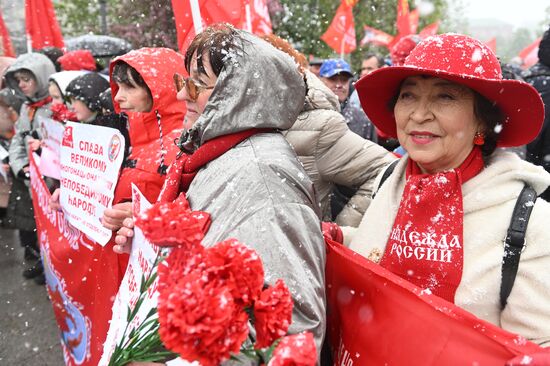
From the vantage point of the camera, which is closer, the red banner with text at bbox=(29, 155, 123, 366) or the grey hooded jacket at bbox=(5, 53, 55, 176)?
the red banner with text at bbox=(29, 155, 123, 366)

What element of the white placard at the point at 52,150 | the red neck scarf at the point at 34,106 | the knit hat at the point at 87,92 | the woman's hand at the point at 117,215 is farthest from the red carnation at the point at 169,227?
the red neck scarf at the point at 34,106

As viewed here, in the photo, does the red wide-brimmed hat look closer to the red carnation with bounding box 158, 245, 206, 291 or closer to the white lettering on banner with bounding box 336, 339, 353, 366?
the white lettering on banner with bounding box 336, 339, 353, 366

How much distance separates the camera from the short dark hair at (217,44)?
1.85 m

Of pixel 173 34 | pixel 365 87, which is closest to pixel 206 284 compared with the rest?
pixel 365 87

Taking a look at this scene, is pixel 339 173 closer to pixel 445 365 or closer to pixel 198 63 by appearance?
pixel 198 63

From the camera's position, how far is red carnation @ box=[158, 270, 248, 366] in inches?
34.6

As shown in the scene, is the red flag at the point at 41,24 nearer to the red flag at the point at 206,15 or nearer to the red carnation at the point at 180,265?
the red flag at the point at 206,15

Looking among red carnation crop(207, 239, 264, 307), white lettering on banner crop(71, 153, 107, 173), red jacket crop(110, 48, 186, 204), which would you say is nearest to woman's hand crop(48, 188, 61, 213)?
white lettering on banner crop(71, 153, 107, 173)

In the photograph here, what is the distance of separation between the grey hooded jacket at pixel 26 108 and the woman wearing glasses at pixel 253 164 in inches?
151

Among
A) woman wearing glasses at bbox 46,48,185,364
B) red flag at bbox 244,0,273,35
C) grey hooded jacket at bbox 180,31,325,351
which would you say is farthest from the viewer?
red flag at bbox 244,0,273,35

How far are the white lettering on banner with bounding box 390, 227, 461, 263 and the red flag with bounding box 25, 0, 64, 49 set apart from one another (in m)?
7.42

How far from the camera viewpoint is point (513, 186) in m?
1.66

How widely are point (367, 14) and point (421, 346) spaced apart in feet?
68.8

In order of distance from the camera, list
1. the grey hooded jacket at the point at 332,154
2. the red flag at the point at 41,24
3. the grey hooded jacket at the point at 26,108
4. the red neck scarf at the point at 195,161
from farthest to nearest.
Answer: the red flag at the point at 41,24 → the grey hooded jacket at the point at 26,108 → the grey hooded jacket at the point at 332,154 → the red neck scarf at the point at 195,161
